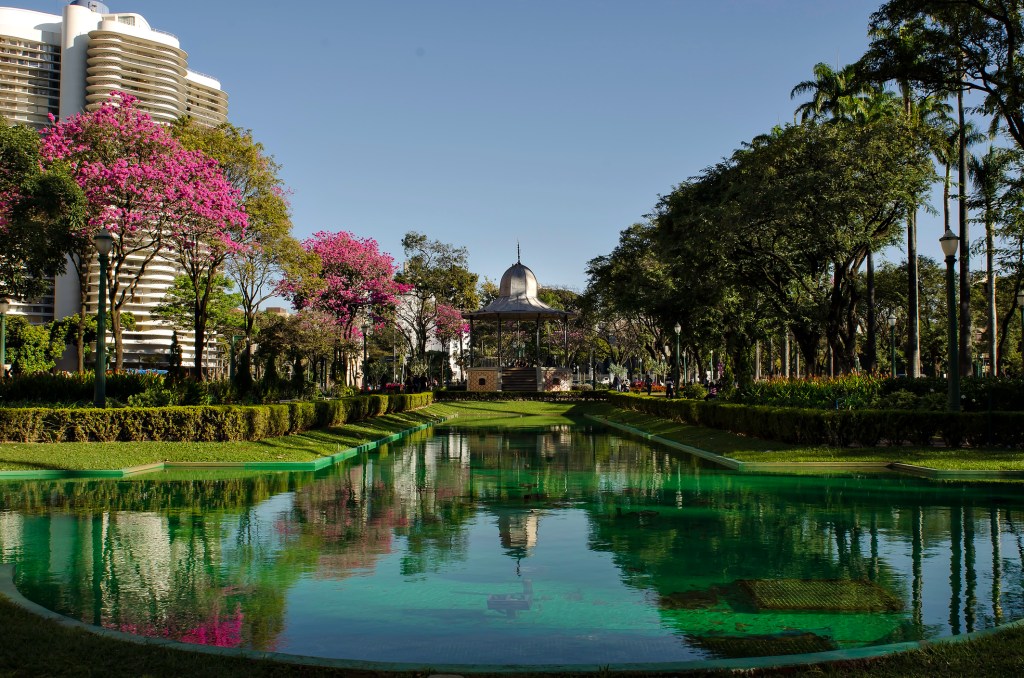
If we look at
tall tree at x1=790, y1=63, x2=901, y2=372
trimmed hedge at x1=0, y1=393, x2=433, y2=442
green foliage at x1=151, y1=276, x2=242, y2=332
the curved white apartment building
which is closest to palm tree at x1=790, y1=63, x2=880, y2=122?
tall tree at x1=790, y1=63, x2=901, y2=372

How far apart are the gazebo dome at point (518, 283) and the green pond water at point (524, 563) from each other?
167ft

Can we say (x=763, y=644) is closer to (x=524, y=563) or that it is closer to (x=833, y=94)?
(x=524, y=563)

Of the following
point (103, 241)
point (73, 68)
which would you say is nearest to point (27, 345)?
point (103, 241)

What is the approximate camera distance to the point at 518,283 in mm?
67938

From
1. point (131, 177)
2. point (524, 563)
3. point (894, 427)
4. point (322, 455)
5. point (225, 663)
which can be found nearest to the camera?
point (225, 663)

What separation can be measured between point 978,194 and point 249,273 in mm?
31873

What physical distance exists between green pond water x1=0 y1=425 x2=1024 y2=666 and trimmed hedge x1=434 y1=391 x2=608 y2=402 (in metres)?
41.9

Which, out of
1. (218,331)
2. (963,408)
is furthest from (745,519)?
(218,331)

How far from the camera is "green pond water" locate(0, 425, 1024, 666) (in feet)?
22.1

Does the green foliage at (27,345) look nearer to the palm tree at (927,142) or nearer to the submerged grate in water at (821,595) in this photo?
the palm tree at (927,142)

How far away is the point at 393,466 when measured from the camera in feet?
67.7

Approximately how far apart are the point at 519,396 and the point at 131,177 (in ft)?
117

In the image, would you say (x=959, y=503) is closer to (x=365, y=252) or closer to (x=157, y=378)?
(x=157, y=378)

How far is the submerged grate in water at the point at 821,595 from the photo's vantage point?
24.5ft
